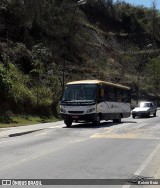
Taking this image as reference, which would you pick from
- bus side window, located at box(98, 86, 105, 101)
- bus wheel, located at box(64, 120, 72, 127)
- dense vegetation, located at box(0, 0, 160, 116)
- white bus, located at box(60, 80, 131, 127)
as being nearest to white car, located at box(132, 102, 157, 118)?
dense vegetation, located at box(0, 0, 160, 116)

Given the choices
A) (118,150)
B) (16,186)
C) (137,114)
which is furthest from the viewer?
A: (137,114)

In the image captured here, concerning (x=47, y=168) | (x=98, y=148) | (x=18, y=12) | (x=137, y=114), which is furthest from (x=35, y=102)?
(x=47, y=168)

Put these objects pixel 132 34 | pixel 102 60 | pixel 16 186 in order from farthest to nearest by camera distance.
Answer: pixel 132 34 → pixel 102 60 → pixel 16 186

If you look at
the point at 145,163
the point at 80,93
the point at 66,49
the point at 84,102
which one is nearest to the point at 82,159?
the point at 145,163

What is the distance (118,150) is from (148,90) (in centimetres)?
→ 6788

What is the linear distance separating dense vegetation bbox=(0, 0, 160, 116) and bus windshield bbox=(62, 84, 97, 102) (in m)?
7.02

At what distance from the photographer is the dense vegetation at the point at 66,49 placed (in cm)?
4141

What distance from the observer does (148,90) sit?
275 ft

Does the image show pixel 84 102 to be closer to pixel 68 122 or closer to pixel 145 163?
pixel 68 122

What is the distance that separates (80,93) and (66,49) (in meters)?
39.8

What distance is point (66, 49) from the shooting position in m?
68.8

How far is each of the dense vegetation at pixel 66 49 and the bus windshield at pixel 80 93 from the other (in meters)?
7.02

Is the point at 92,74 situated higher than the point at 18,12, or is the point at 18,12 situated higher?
the point at 18,12

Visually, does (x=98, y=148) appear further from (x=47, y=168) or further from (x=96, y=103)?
(x=96, y=103)
